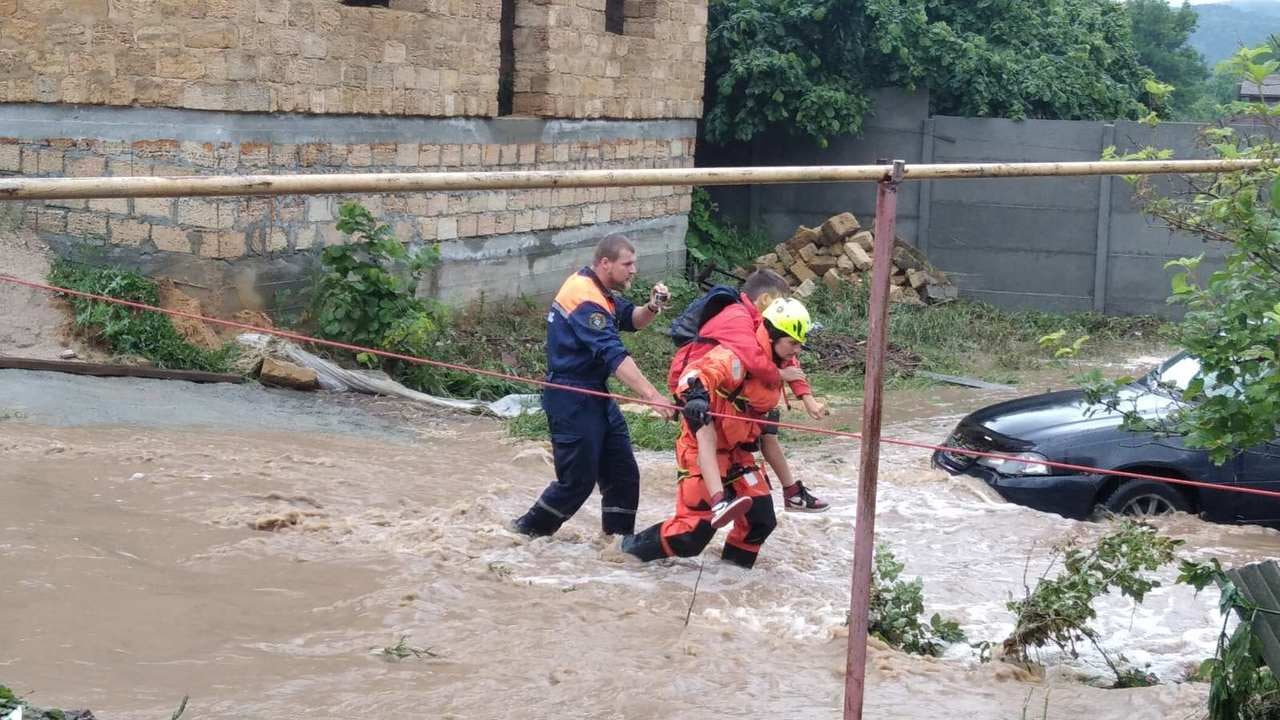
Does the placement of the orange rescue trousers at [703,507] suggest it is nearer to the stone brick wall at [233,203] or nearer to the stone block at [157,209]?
the stone brick wall at [233,203]

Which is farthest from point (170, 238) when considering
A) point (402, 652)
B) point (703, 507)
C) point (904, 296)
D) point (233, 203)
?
point (904, 296)

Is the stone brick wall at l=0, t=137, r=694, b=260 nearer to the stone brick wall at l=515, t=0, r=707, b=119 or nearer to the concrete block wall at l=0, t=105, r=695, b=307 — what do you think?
the concrete block wall at l=0, t=105, r=695, b=307

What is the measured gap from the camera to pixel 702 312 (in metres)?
6.48

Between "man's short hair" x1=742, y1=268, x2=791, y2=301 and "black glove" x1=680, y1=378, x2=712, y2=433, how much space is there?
0.76 metres

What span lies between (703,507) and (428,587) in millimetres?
1347

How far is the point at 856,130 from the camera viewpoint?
17.2m

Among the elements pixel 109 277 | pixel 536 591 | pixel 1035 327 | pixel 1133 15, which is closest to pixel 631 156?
pixel 1035 327

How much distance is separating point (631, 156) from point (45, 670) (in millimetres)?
11392

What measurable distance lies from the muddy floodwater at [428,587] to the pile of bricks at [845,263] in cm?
703

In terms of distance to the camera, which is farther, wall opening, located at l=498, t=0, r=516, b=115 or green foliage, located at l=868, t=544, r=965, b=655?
wall opening, located at l=498, t=0, r=516, b=115

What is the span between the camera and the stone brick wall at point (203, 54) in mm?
10133

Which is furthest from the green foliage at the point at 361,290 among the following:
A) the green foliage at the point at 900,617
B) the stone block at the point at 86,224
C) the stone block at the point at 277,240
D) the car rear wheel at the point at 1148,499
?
the green foliage at the point at 900,617

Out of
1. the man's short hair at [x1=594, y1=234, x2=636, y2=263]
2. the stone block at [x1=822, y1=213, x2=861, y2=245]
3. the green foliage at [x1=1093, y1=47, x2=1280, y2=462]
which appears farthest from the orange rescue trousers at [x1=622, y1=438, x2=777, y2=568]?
the stone block at [x1=822, y1=213, x2=861, y2=245]

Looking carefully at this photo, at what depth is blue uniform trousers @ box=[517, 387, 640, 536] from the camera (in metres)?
6.75
